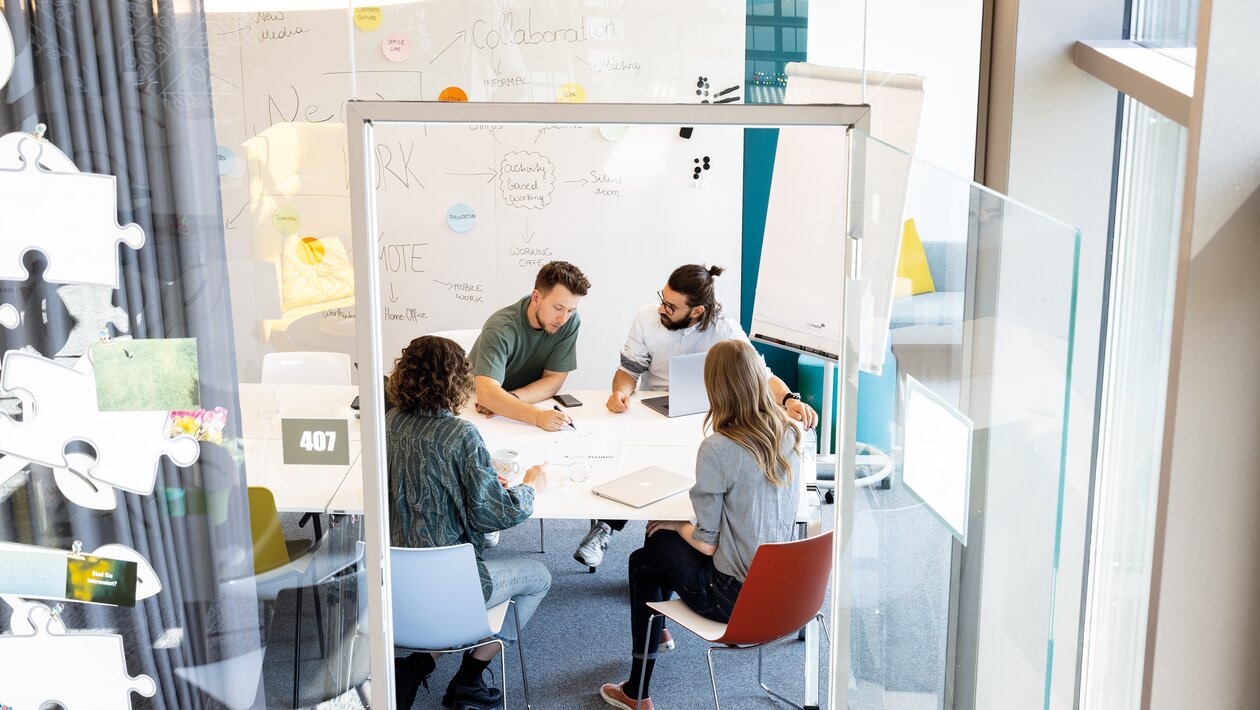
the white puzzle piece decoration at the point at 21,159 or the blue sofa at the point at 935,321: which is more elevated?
the white puzzle piece decoration at the point at 21,159

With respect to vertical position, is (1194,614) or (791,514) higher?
(1194,614)

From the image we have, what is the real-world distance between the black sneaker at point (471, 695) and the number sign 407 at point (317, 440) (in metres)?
1.31

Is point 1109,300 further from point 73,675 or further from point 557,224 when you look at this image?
point 557,224

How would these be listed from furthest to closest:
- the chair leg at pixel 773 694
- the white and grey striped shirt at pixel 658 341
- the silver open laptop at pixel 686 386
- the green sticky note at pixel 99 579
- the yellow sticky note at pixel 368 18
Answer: the white and grey striped shirt at pixel 658 341, the silver open laptop at pixel 686 386, the chair leg at pixel 773 694, the green sticky note at pixel 99 579, the yellow sticky note at pixel 368 18

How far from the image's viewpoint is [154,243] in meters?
2.24

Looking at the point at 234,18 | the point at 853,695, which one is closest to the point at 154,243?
the point at 234,18

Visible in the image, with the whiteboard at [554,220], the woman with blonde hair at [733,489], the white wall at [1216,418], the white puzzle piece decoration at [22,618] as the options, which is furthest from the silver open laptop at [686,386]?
the white wall at [1216,418]

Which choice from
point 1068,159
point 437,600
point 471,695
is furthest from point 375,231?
point 471,695

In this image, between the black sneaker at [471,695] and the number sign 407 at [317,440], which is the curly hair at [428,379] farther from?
the black sneaker at [471,695]

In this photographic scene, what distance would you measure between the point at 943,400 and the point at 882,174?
49 centimetres

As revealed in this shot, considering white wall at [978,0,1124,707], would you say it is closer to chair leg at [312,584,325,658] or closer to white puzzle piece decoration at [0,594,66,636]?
chair leg at [312,584,325,658]

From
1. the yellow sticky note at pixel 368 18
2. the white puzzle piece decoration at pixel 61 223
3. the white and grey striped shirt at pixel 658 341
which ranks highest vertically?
the yellow sticky note at pixel 368 18

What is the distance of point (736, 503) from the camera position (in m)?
3.12

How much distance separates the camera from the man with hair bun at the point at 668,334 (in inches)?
170
